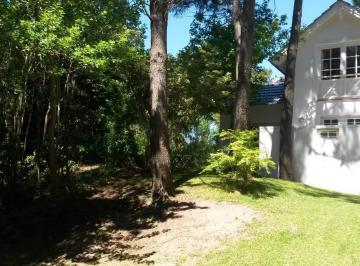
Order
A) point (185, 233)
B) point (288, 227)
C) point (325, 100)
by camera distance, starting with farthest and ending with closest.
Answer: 1. point (325, 100)
2. point (185, 233)
3. point (288, 227)

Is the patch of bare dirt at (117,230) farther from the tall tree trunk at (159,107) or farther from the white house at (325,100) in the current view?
the white house at (325,100)

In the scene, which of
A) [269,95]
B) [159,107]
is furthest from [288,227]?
[269,95]

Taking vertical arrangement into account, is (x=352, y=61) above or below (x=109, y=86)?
above

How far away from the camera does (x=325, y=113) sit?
20.0 meters

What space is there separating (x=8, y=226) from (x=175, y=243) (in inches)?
206

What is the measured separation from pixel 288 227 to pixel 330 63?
10941mm

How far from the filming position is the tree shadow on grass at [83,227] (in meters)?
11.1

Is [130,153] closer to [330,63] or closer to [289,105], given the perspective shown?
[289,105]

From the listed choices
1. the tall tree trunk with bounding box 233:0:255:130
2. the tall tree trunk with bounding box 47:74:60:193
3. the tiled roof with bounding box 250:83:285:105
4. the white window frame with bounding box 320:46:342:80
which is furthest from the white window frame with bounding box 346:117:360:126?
the tall tree trunk with bounding box 47:74:60:193

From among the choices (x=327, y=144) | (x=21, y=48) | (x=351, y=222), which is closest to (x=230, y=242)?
(x=351, y=222)

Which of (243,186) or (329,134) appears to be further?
(329,134)

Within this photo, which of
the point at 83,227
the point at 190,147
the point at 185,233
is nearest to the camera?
the point at 185,233

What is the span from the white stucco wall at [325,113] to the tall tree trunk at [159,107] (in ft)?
22.1

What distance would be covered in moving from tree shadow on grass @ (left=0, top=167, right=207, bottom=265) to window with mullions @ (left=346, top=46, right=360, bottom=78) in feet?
30.7
